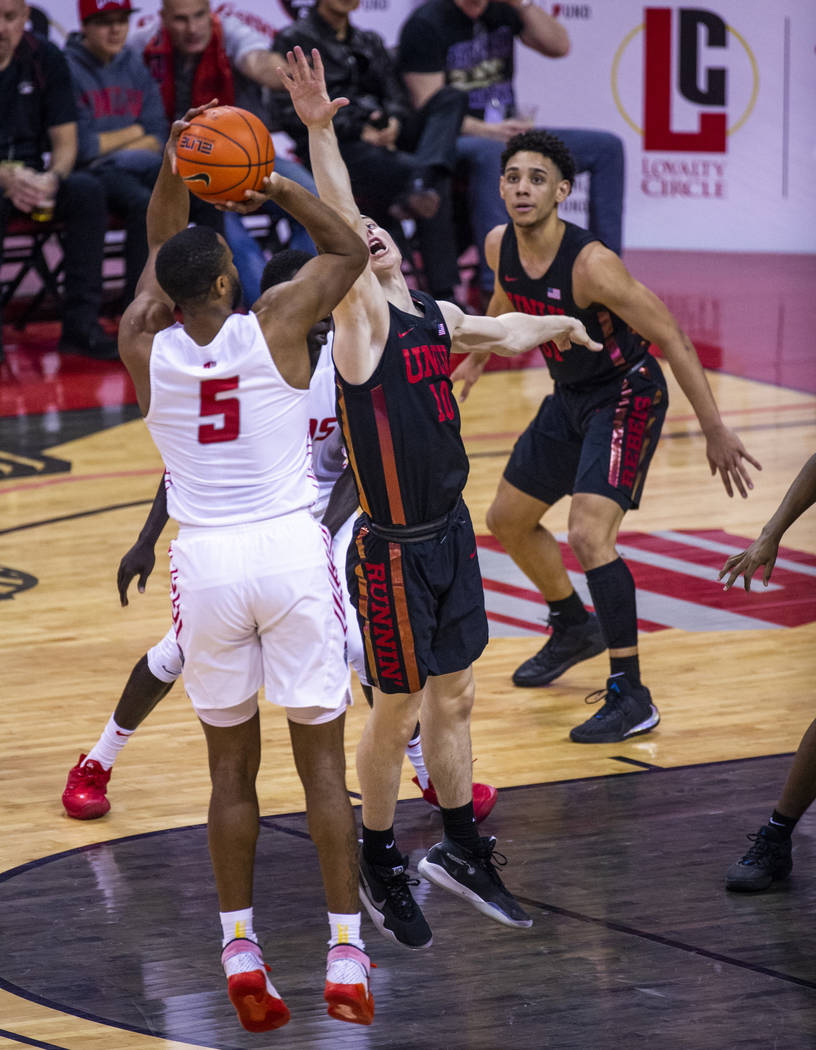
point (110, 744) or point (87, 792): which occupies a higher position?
point (110, 744)

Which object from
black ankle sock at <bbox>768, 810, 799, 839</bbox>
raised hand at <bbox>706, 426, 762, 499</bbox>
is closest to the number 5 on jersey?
black ankle sock at <bbox>768, 810, 799, 839</bbox>

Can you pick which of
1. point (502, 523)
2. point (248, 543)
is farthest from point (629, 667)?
point (248, 543)

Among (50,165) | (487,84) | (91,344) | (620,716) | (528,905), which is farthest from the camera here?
(487,84)

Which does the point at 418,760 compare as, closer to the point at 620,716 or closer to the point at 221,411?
the point at 620,716

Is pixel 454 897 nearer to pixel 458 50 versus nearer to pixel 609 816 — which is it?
pixel 609 816

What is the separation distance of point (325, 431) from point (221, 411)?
137 cm

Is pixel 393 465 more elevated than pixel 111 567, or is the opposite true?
pixel 393 465

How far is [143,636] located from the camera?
6836 millimetres

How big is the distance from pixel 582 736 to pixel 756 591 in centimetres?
189

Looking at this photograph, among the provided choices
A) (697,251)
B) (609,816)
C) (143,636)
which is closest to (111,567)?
(143,636)

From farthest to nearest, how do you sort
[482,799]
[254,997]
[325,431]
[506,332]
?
[325,431] < [482,799] < [506,332] < [254,997]

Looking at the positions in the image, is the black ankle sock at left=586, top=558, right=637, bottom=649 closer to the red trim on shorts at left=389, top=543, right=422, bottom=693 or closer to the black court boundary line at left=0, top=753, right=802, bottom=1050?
the black court boundary line at left=0, top=753, right=802, bottom=1050

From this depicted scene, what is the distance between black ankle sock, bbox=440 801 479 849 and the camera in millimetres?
4480

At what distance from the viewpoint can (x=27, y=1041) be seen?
383 centimetres
